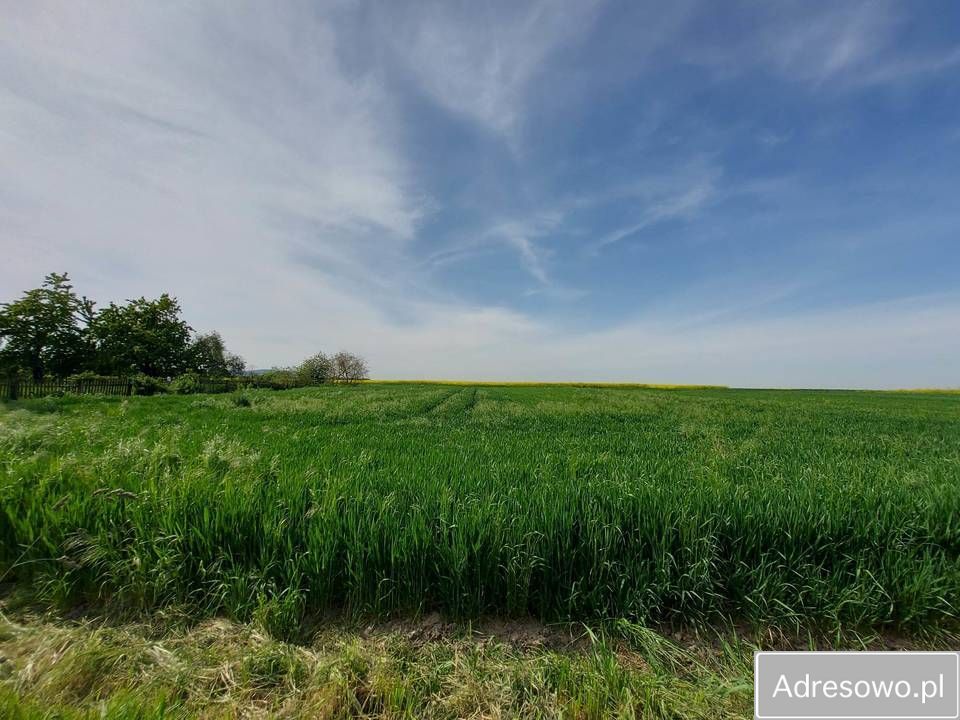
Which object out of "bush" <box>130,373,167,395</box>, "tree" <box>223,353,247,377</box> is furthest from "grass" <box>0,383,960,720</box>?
"tree" <box>223,353,247,377</box>

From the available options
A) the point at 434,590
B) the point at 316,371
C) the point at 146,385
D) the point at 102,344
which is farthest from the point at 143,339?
the point at 434,590

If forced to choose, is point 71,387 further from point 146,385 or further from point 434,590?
point 434,590

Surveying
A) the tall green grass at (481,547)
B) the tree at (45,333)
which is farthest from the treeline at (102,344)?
the tall green grass at (481,547)

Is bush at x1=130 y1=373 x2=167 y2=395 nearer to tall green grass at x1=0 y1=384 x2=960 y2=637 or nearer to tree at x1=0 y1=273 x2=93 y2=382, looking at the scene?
tree at x1=0 y1=273 x2=93 y2=382

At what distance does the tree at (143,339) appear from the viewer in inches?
1502

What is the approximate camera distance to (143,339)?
41094mm

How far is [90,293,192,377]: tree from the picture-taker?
38156 mm

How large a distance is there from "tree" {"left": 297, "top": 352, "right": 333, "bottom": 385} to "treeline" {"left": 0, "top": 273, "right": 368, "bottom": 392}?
791 centimetres

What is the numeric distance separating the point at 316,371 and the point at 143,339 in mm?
36409

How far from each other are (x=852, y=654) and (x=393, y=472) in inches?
172

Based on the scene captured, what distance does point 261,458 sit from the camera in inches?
218

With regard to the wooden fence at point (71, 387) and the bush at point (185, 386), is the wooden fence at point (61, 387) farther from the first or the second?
the bush at point (185, 386)

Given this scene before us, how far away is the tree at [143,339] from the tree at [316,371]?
1688 cm

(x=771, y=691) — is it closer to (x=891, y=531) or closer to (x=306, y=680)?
(x=891, y=531)
